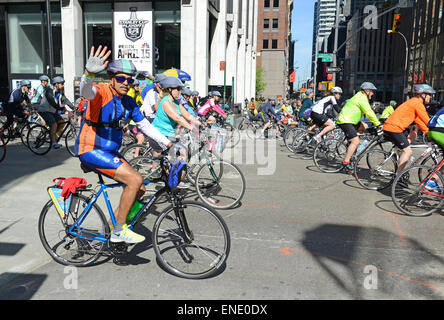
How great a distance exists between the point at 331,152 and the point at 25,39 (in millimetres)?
21353

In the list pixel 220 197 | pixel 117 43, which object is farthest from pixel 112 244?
pixel 117 43

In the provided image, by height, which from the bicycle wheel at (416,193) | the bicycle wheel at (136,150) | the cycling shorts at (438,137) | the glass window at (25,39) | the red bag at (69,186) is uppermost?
the glass window at (25,39)

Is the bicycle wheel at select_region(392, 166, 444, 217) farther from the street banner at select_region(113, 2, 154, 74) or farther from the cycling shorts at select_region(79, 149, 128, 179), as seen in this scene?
the street banner at select_region(113, 2, 154, 74)

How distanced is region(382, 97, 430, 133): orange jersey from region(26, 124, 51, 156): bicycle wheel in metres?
8.81

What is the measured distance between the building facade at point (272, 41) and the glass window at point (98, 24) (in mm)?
64004

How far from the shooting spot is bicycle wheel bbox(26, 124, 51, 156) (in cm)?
1066

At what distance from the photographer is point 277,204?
21.6 feet

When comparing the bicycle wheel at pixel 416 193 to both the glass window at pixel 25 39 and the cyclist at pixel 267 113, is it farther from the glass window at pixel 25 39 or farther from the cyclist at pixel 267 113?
the glass window at pixel 25 39

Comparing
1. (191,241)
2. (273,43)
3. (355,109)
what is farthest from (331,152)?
(273,43)

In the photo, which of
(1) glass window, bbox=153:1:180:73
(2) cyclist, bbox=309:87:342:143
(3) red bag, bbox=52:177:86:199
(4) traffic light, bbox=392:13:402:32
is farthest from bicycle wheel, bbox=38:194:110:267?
(4) traffic light, bbox=392:13:402:32

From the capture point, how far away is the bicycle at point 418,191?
592 centimetres

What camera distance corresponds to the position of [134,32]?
21.9 meters

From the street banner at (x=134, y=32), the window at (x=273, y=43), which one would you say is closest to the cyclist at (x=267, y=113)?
the street banner at (x=134, y=32)
